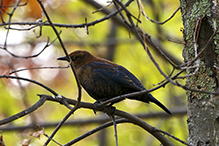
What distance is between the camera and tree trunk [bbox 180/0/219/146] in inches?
104

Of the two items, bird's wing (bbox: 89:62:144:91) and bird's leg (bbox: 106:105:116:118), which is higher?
bird's wing (bbox: 89:62:144:91)

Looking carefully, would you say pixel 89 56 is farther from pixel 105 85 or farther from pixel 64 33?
pixel 64 33

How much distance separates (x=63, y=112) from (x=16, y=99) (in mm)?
1226

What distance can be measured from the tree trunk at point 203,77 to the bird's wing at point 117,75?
0.92 metres

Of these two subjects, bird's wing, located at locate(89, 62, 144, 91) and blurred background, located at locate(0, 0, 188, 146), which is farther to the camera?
blurred background, located at locate(0, 0, 188, 146)

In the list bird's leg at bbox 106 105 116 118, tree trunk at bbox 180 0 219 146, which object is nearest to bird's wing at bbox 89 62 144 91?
bird's leg at bbox 106 105 116 118

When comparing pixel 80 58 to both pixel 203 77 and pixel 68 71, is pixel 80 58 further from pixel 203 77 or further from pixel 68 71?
pixel 68 71

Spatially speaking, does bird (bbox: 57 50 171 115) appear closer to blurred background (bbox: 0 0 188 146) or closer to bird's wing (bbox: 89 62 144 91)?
bird's wing (bbox: 89 62 144 91)

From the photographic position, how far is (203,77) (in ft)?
8.87

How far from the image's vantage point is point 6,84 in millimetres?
6684

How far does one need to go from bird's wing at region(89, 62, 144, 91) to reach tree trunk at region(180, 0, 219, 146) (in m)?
Answer: 0.92

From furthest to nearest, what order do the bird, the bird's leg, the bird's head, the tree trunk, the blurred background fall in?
the blurred background → the bird's head → the bird → the bird's leg → the tree trunk

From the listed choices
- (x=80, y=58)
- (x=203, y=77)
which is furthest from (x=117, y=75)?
(x=203, y=77)

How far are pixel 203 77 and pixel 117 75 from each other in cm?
123
